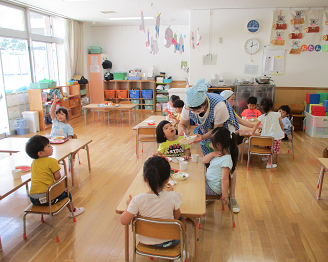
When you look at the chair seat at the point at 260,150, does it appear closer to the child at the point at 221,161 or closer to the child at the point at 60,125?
the child at the point at 221,161

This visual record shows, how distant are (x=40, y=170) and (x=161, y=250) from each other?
4.73 feet

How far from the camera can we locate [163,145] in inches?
122

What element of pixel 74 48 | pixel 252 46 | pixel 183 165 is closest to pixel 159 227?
pixel 183 165

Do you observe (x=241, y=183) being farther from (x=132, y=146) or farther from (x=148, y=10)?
(x=148, y=10)

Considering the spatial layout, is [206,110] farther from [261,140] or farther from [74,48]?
[74,48]

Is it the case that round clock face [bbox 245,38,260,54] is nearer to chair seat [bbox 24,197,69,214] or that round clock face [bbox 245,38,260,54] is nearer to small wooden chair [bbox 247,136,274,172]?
small wooden chair [bbox 247,136,274,172]

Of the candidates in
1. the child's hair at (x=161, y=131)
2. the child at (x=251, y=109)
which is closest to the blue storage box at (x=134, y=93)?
the child at (x=251, y=109)

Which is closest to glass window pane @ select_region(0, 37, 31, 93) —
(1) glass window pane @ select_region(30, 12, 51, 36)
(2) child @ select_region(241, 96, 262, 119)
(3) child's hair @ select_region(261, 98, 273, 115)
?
(1) glass window pane @ select_region(30, 12, 51, 36)

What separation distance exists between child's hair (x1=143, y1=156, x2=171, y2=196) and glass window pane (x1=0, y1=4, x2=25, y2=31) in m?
6.49

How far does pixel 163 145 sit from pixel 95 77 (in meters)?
7.81

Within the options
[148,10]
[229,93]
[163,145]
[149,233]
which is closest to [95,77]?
[148,10]

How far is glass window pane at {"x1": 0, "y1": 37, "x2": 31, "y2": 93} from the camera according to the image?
254 inches

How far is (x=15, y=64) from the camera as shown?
682 centimetres

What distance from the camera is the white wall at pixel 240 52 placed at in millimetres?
7297
